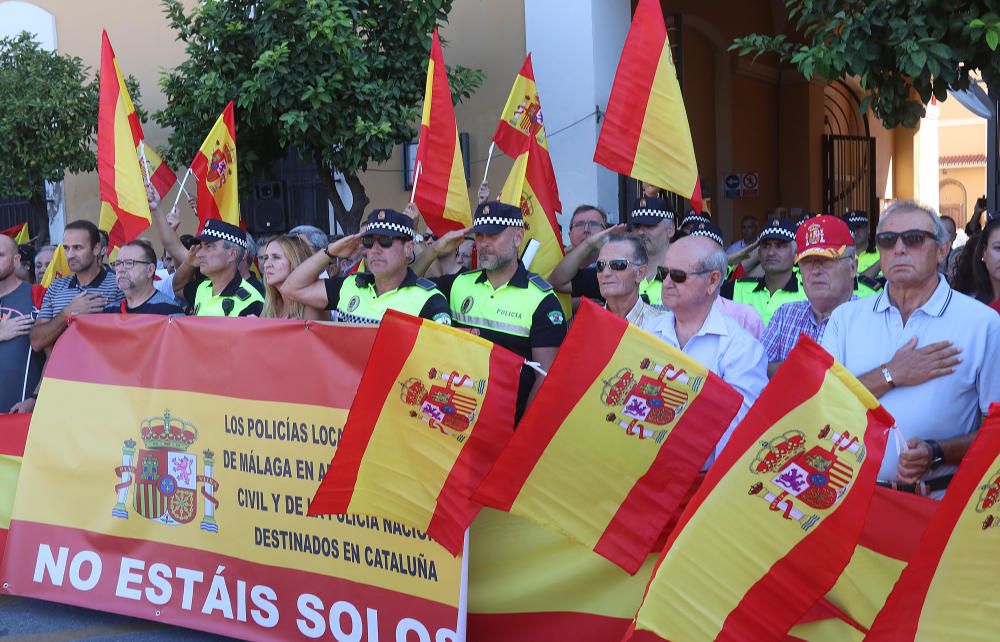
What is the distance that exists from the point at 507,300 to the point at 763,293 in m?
2.01

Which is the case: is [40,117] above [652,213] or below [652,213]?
above

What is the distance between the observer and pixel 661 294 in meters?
5.02

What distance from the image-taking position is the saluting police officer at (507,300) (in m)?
5.50

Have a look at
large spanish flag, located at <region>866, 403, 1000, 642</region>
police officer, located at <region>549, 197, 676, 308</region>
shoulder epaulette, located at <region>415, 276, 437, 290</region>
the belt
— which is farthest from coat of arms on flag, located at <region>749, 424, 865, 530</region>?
police officer, located at <region>549, 197, 676, 308</region>

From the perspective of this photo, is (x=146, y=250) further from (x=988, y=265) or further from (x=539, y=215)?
(x=988, y=265)

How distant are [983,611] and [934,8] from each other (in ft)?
12.1

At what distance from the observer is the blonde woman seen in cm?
629

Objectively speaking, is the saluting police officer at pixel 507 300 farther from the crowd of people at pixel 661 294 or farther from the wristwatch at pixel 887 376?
the wristwatch at pixel 887 376

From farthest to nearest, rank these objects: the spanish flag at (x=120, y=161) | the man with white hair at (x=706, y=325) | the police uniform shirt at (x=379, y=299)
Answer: the spanish flag at (x=120, y=161)
the police uniform shirt at (x=379, y=299)
the man with white hair at (x=706, y=325)

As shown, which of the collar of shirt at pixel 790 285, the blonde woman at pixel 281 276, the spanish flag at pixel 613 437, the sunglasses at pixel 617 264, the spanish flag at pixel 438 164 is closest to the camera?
the spanish flag at pixel 613 437

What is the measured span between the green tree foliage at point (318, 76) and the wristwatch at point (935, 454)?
26.9 feet

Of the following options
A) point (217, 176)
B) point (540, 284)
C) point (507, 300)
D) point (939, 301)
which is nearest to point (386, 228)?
point (507, 300)

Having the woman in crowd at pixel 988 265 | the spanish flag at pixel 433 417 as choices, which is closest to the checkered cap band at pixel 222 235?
the spanish flag at pixel 433 417

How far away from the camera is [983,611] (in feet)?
10.4
